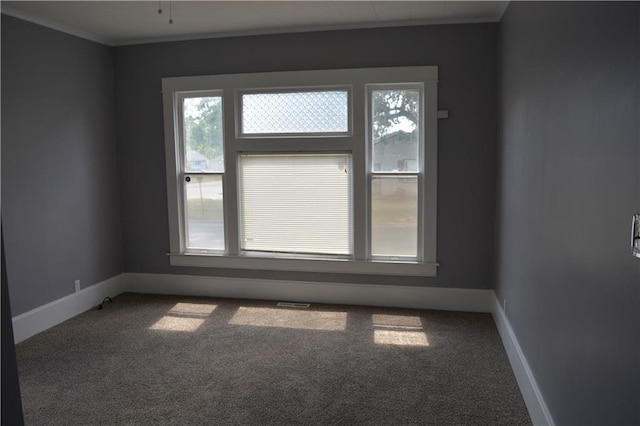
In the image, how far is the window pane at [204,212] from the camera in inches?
199

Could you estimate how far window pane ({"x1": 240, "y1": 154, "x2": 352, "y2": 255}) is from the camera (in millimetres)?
4750

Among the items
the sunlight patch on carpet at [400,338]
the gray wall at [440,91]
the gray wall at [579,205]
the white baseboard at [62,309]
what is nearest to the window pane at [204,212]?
the gray wall at [440,91]

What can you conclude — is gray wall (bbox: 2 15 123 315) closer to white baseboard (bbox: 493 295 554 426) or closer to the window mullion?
the window mullion

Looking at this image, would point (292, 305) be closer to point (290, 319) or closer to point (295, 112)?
point (290, 319)

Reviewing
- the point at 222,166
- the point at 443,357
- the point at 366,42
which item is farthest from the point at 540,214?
the point at 222,166

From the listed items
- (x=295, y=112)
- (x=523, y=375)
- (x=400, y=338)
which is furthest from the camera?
(x=295, y=112)

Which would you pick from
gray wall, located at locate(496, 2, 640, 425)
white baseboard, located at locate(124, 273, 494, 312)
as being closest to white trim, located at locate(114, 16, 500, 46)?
gray wall, located at locate(496, 2, 640, 425)

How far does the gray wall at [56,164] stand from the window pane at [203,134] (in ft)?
2.61

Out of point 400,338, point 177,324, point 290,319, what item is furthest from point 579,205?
point 177,324

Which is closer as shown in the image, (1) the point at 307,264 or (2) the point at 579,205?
(2) the point at 579,205

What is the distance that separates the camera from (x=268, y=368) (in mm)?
3443

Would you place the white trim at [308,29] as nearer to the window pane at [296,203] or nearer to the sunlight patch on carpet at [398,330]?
the window pane at [296,203]

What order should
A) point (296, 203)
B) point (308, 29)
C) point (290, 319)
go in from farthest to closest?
point (296, 203) → point (308, 29) → point (290, 319)

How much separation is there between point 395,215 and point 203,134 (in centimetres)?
209
